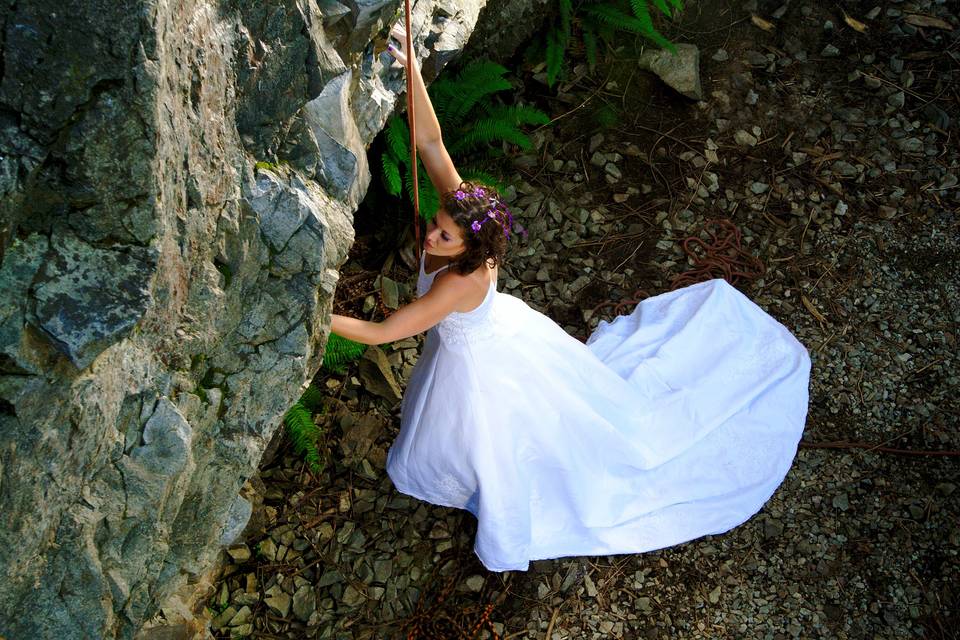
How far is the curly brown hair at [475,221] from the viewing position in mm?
3076

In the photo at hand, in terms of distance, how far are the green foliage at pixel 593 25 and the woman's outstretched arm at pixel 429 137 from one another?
1810 mm

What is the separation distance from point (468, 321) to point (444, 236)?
21.0 inches

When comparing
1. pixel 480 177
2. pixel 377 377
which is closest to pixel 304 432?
pixel 377 377

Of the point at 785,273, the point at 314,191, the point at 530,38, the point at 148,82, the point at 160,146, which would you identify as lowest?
the point at 785,273

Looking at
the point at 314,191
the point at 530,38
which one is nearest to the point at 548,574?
the point at 314,191

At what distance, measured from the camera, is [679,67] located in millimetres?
5500

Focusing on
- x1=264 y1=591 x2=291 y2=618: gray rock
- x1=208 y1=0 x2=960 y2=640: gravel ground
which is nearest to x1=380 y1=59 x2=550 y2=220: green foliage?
x1=208 y1=0 x2=960 y2=640: gravel ground

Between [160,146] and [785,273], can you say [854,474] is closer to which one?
[785,273]

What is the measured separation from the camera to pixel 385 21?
9.55 ft

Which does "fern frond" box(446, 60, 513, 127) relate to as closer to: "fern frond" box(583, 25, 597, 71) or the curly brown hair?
"fern frond" box(583, 25, 597, 71)

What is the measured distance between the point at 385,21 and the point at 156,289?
4.62 ft

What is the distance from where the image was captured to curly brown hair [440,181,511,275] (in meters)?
3.08

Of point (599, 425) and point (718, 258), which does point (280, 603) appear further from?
point (718, 258)

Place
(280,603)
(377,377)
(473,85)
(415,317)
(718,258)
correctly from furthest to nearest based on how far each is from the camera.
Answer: (718,258)
(473,85)
(377,377)
(280,603)
(415,317)
